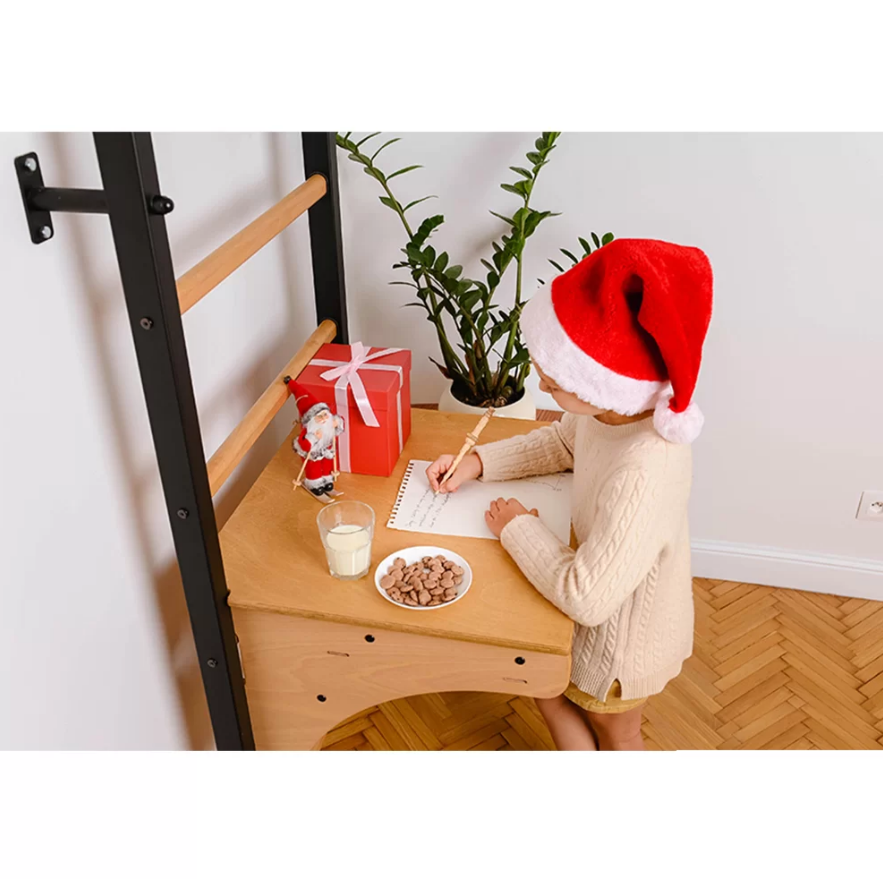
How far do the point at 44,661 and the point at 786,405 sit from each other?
152 cm

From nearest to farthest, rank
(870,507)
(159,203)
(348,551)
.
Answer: (159,203)
(348,551)
(870,507)

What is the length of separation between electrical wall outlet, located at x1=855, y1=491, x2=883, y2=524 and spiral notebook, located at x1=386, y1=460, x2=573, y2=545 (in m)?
0.91

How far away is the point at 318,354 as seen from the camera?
1.46 m

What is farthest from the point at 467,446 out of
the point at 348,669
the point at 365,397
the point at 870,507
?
the point at 870,507

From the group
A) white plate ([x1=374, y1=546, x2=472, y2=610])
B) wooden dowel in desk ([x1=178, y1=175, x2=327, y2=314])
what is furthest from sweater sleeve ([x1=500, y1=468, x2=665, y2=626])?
wooden dowel in desk ([x1=178, y1=175, x2=327, y2=314])

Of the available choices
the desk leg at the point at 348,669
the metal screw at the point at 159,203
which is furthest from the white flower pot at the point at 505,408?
the metal screw at the point at 159,203

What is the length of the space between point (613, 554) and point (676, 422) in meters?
0.19

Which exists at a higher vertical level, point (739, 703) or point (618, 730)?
point (618, 730)

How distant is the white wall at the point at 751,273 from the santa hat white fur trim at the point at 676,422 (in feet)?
2.50

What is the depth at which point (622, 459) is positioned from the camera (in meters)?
1.12

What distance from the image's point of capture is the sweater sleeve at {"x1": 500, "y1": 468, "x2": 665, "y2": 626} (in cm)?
109

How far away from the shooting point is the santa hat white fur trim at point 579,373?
107 centimetres

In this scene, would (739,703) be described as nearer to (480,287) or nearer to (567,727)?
(567,727)
